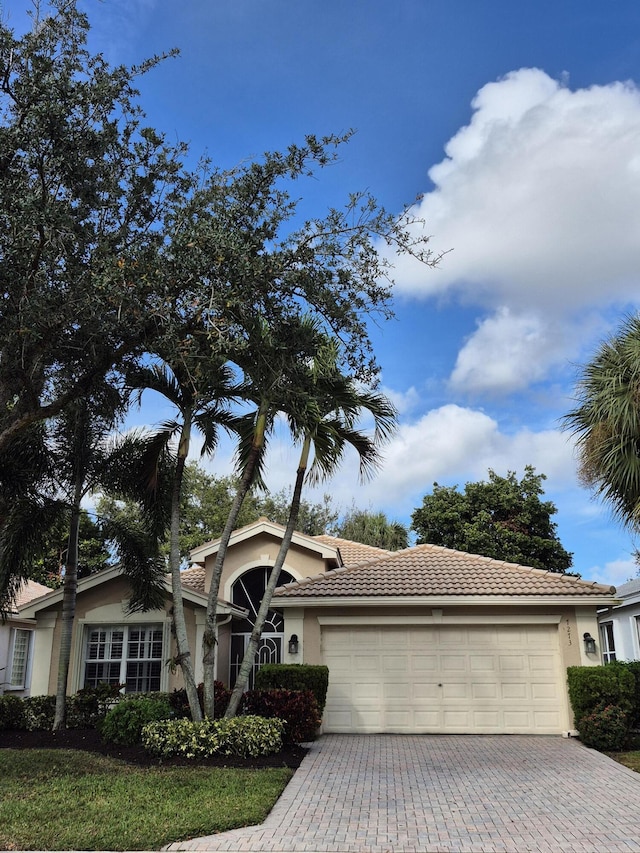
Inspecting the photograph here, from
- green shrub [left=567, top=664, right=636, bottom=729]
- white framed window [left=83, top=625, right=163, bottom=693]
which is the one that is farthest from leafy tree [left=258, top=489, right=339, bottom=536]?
green shrub [left=567, top=664, right=636, bottom=729]

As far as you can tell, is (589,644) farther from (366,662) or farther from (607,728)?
(366,662)

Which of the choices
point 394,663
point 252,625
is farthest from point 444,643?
point 252,625

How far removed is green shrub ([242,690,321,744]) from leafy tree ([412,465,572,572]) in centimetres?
1990

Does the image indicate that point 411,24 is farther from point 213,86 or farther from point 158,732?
point 158,732

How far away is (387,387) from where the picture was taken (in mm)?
13086

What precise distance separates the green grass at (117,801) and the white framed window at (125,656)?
6.94 meters

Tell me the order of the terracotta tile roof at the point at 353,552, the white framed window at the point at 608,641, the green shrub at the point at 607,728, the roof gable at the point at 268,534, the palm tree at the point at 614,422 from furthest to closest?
the white framed window at the point at 608,641 < the terracotta tile roof at the point at 353,552 < the roof gable at the point at 268,534 < the green shrub at the point at 607,728 < the palm tree at the point at 614,422

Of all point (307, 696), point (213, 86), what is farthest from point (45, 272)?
point (307, 696)

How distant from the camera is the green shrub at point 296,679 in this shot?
13930 mm

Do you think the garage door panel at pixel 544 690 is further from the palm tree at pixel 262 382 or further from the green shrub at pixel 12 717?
the green shrub at pixel 12 717

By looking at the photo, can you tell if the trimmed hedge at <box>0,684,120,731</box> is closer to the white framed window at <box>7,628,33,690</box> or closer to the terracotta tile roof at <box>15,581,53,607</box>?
the terracotta tile roof at <box>15,581,53,607</box>

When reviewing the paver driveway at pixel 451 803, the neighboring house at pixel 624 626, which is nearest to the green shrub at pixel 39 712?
the paver driveway at pixel 451 803

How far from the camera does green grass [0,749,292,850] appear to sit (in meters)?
7.08

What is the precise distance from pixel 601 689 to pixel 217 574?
744 centimetres
